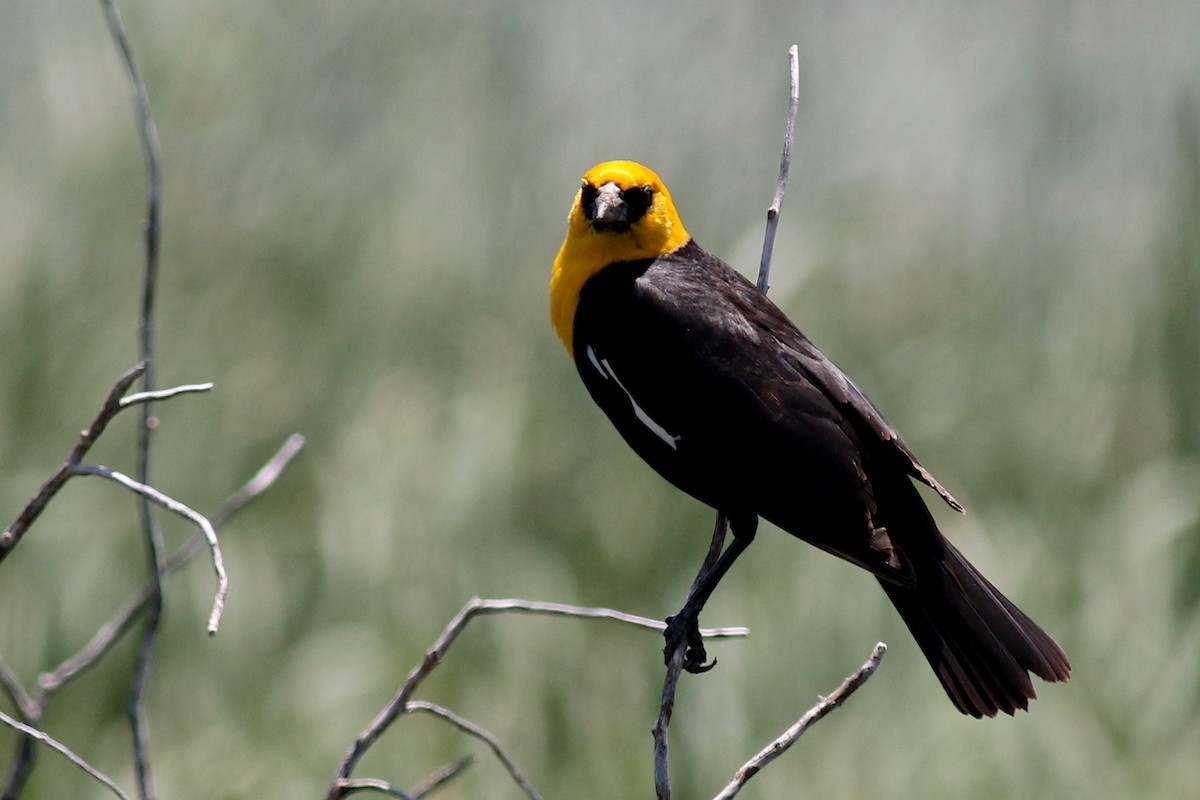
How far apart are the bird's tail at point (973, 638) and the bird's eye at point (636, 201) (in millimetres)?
915

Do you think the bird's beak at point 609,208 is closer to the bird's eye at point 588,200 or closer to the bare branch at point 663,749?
the bird's eye at point 588,200

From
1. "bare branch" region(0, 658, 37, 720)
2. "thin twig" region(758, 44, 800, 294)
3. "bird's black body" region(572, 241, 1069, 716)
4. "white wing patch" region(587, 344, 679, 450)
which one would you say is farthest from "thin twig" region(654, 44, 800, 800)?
"bare branch" region(0, 658, 37, 720)

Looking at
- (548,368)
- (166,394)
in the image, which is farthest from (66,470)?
(548,368)

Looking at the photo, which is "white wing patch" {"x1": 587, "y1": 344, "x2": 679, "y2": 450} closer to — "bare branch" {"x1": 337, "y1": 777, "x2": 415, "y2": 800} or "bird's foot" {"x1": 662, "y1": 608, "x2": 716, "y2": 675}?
"bird's foot" {"x1": 662, "y1": 608, "x2": 716, "y2": 675}

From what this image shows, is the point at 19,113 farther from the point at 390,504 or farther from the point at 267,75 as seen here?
the point at 390,504

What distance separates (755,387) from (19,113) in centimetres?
331

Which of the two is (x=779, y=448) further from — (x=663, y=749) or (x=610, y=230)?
(x=663, y=749)

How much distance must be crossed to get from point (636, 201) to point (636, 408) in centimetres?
52

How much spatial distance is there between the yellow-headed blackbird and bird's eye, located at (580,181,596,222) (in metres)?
0.06

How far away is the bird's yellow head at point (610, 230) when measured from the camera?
284cm

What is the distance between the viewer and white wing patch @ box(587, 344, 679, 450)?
256 cm

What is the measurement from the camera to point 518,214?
4.72 meters

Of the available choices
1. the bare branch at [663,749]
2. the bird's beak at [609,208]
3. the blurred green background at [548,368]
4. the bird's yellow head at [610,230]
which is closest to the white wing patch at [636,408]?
the bird's yellow head at [610,230]

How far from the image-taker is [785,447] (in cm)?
251
